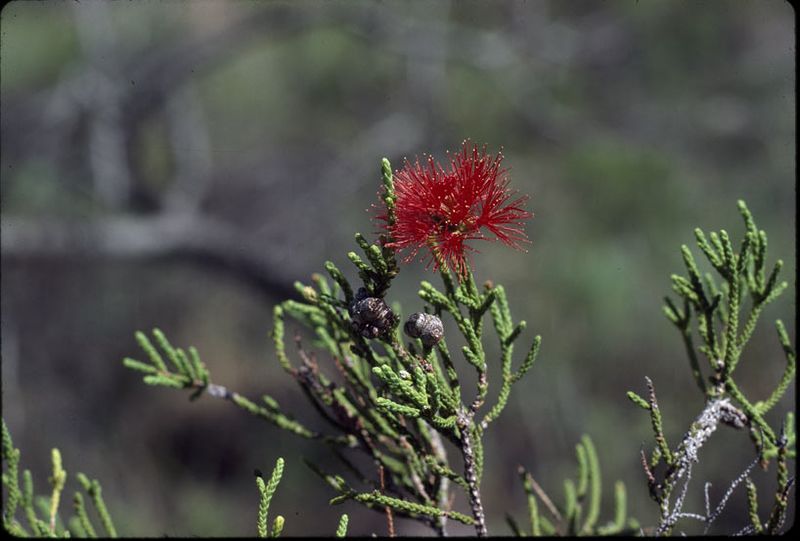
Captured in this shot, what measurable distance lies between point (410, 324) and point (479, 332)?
0.14 metres

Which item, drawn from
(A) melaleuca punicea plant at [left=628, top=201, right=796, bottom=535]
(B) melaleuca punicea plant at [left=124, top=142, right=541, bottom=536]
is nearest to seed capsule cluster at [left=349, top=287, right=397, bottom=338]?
(B) melaleuca punicea plant at [left=124, top=142, right=541, bottom=536]

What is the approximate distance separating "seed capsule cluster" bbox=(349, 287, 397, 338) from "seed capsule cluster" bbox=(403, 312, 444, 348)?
0.09ft

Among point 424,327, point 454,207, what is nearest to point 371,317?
point 424,327

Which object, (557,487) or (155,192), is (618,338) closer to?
(557,487)

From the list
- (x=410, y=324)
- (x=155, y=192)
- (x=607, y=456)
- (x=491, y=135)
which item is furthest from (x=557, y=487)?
(x=410, y=324)

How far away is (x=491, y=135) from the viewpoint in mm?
5109

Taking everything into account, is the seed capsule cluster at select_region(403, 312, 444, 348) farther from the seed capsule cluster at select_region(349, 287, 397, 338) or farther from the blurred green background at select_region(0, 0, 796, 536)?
the blurred green background at select_region(0, 0, 796, 536)

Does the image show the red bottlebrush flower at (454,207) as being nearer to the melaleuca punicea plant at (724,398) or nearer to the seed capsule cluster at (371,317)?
the seed capsule cluster at (371,317)

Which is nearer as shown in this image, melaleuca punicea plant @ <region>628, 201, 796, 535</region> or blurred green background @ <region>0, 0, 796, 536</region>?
melaleuca punicea plant @ <region>628, 201, 796, 535</region>

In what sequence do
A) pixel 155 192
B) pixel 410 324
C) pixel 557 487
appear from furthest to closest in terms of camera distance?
1. pixel 557 487
2. pixel 155 192
3. pixel 410 324

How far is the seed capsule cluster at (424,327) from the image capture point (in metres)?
0.79

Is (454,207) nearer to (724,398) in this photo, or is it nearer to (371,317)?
(371,317)

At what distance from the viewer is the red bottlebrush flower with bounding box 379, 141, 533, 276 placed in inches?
31.5

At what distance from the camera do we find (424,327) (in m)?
0.79
